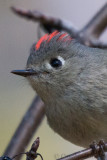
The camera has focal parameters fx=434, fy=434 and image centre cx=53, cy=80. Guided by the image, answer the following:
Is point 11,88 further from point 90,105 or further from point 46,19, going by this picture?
point 90,105

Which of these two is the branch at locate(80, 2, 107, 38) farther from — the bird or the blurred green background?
the blurred green background

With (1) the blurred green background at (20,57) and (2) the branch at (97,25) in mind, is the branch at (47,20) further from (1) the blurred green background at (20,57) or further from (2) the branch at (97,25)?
(1) the blurred green background at (20,57)

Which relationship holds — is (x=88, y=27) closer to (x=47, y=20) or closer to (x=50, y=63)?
(x=47, y=20)

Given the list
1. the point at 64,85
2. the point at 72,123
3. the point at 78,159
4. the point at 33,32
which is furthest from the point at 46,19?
the point at 33,32

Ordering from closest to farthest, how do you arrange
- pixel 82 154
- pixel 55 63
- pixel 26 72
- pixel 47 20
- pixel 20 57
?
pixel 82 154
pixel 26 72
pixel 55 63
pixel 47 20
pixel 20 57

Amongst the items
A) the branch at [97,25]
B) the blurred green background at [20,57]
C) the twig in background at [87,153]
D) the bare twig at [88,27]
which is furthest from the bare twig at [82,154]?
the blurred green background at [20,57]

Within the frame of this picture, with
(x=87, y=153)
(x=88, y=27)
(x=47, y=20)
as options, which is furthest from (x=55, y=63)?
(x=88, y=27)
